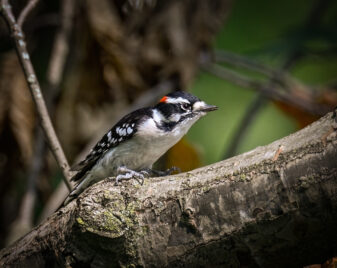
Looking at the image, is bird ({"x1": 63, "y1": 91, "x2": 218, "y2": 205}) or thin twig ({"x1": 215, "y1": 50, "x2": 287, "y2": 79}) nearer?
bird ({"x1": 63, "y1": 91, "x2": 218, "y2": 205})

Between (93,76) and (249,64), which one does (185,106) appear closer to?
(93,76)

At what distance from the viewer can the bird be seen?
143 inches

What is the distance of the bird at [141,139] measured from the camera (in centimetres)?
364

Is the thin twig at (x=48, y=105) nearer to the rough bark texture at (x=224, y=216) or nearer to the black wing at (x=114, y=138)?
the black wing at (x=114, y=138)

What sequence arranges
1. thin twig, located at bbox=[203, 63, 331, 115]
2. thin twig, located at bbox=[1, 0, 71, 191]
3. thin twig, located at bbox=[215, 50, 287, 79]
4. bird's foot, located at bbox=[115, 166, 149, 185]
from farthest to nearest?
thin twig, located at bbox=[215, 50, 287, 79]
thin twig, located at bbox=[203, 63, 331, 115]
thin twig, located at bbox=[1, 0, 71, 191]
bird's foot, located at bbox=[115, 166, 149, 185]

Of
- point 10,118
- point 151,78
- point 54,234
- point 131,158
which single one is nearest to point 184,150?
point 151,78

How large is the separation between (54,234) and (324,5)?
5.11 m

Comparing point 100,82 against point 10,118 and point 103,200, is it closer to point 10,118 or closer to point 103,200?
point 10,118

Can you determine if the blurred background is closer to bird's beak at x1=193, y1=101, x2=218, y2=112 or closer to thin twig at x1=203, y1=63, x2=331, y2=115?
thin twig at x1=203, y1=63, x2=331, y2=115

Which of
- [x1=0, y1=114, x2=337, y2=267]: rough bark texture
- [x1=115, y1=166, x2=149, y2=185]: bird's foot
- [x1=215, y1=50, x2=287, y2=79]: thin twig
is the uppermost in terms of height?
[x1=215, y1=50, x2=287, y2=79]: thin twig

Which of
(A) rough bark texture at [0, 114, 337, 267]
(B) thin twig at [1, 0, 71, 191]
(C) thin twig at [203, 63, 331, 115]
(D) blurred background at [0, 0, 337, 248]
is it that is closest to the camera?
(A) rough bark texture at [0, 114, 337, 267]

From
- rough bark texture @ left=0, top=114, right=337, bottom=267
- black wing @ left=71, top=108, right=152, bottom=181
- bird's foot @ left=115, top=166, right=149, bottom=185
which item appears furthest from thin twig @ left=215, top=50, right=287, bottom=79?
rough bark texture @ left=0, top=114, right=337, bottom=267

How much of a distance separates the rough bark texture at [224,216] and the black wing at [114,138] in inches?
46.5

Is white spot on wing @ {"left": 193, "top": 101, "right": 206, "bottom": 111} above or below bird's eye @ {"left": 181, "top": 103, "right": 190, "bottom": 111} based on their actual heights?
below
